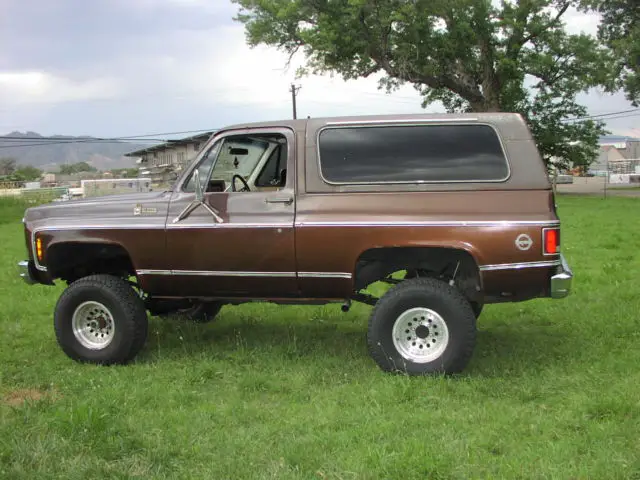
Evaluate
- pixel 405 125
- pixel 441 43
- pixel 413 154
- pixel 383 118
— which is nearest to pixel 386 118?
pixel 383 118

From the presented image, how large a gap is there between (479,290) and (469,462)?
5.71 ft

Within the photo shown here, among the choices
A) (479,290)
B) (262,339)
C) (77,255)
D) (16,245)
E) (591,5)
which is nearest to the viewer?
(479,290)

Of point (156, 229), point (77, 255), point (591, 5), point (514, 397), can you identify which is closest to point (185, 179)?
point (156, 229)

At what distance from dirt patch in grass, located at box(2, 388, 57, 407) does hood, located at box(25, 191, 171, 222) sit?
1.52 meters

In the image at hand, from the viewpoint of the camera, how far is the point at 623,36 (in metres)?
30.5

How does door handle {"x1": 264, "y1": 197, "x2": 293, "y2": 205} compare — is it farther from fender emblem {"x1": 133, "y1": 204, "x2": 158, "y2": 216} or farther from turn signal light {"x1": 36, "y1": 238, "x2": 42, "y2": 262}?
turn signal light {"x1": 36, "y1": 238, "x2": 42, "y2": 262}

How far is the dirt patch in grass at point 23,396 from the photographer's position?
489 centimetres

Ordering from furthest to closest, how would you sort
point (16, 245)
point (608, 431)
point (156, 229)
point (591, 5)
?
point (591, 5) < point (16, 245) < point (156, 229) < point (608, 431)

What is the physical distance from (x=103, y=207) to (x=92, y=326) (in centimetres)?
106

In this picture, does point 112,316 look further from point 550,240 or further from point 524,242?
point 550,240

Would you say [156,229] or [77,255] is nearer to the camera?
[156,229]

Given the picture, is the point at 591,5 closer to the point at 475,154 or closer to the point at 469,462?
the point at 475,154

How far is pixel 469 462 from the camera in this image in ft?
12.2

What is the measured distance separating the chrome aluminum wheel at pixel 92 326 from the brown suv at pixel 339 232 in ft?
0.04
